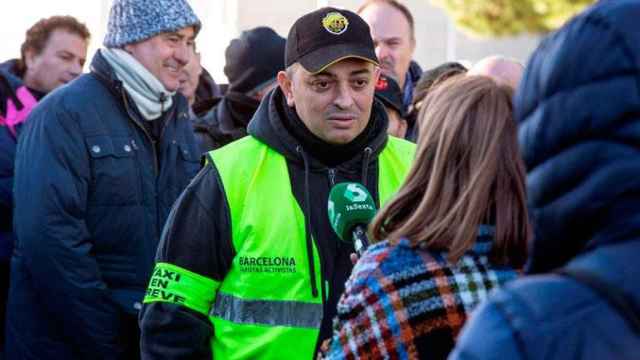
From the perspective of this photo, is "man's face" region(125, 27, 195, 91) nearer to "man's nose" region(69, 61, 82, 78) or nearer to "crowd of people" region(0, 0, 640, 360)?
"crowd of people" region(0, 0, 640, 360)

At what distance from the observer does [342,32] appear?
14.2 ft

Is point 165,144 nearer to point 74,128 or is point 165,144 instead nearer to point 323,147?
point 74,128

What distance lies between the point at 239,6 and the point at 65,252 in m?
6.74

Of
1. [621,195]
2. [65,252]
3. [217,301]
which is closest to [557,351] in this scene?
[621,195]

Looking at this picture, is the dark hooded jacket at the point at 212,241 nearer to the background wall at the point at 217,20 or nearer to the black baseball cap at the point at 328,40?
the black baseball cap at the point at 328,40

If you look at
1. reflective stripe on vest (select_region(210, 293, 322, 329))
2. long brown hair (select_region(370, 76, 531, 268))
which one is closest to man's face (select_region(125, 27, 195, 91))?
reflective stripe on vest (select_region(210, 293, 322, 329))

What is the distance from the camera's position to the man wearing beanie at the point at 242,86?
6602mm

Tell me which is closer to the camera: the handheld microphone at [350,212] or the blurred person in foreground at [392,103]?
the handheld microphone at [350,212]

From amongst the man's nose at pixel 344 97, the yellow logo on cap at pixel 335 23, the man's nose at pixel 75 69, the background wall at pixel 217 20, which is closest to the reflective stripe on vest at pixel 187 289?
the man's nose at pixel 344 97

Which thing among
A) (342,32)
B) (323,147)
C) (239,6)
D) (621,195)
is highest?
(621,195)

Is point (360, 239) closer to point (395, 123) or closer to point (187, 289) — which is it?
point (187, 289)

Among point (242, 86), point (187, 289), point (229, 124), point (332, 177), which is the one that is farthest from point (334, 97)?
point (242, 86)

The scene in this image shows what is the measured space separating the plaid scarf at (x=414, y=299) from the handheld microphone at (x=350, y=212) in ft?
2.28

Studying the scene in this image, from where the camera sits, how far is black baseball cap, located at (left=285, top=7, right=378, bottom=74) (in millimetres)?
4309
